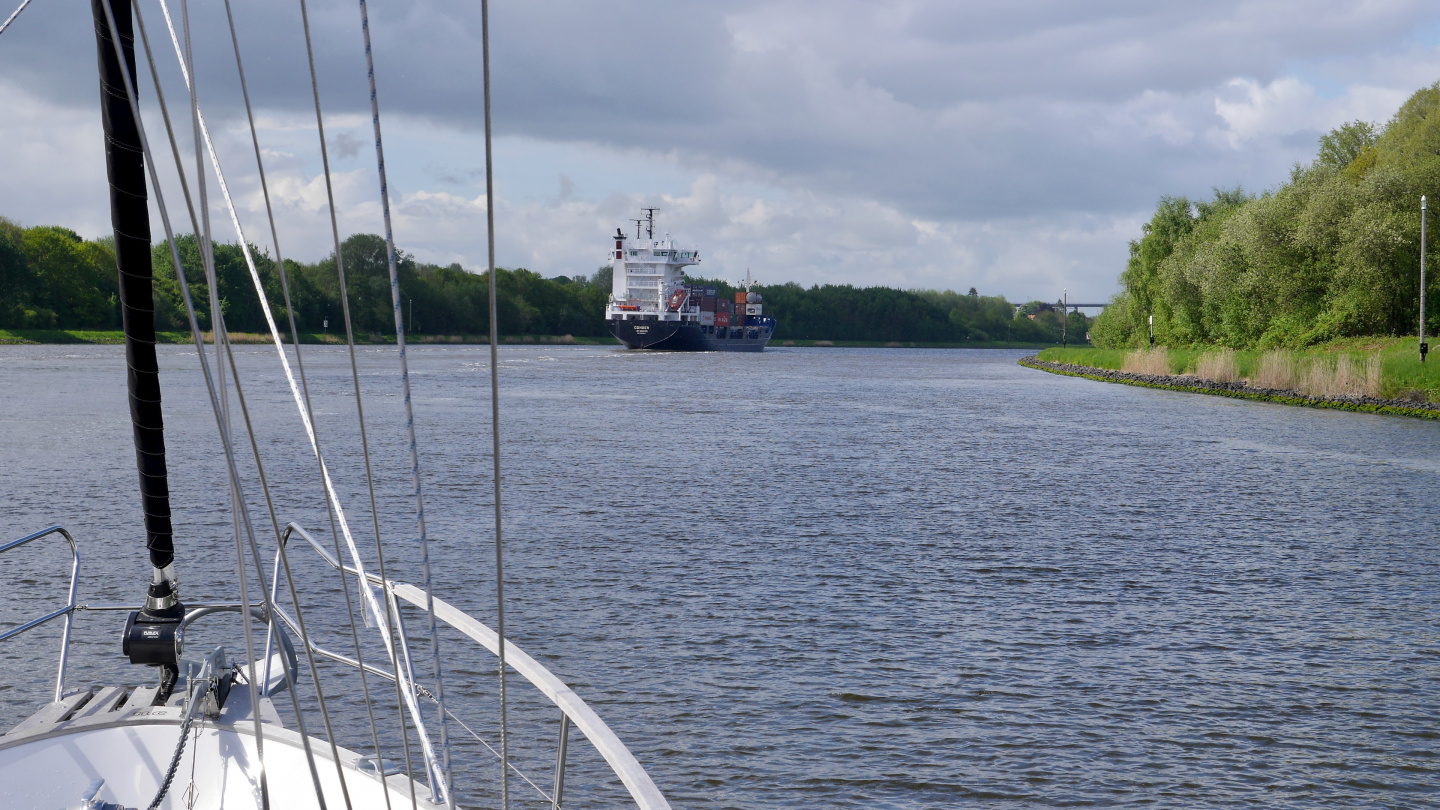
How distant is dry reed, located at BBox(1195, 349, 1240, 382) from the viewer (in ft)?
137

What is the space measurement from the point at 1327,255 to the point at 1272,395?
867cm

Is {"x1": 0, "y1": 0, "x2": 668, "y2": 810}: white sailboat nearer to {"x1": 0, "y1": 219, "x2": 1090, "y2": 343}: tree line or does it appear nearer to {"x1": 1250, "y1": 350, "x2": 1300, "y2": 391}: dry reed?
{"x1": 0, "y1": 219, "x2": 1090, "y2": 343}: tree line

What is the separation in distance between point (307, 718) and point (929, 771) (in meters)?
3.75

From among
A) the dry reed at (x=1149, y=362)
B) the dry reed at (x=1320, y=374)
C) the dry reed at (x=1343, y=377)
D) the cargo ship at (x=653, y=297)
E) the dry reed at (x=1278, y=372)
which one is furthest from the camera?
the cargo ship at (x=653, y=297)

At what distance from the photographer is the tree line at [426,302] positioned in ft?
253

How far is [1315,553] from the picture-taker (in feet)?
40.7

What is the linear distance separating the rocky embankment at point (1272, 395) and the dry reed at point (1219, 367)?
13.1 inches

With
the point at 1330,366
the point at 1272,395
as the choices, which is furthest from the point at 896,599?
the point at 1272,395

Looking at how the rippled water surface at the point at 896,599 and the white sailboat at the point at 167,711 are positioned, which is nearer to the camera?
the white sailboat at the point at 167,711

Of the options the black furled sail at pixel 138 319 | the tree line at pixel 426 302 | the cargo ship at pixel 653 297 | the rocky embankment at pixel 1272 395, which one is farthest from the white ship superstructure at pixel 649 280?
the black furled sail at pixel 138 319

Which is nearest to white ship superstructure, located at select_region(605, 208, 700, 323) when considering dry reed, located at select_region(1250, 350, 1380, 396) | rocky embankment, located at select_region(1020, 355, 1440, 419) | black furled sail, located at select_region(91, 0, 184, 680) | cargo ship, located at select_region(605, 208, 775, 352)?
cargo ship, located at select_region(605, 208, 775, 352)

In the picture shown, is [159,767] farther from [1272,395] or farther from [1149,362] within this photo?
[1149,362]

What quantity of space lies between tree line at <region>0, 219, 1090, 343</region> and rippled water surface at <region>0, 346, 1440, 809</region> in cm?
349

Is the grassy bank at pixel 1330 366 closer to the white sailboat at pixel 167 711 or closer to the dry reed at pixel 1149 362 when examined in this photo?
the dry reed at pixel 1149 362
